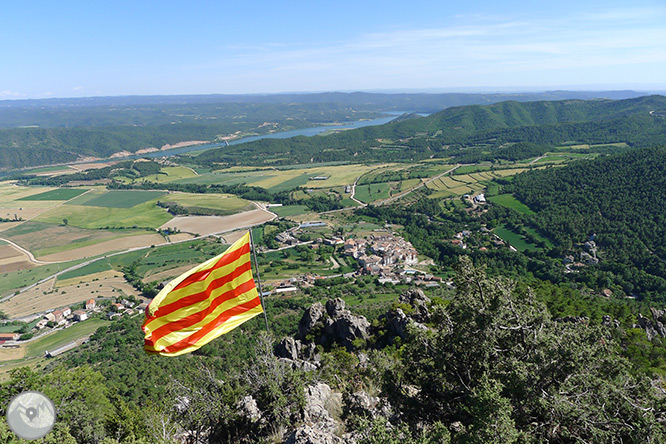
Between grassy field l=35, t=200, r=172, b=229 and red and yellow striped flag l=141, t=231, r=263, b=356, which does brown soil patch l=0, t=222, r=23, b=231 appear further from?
red and yellow striped flag l=141, t=231, r=263, b=356

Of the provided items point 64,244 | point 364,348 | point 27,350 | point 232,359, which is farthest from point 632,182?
point 64,244

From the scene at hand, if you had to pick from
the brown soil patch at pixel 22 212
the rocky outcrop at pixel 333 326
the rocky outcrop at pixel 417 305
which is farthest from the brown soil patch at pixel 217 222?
the rocky outcrop at pixel 417 305

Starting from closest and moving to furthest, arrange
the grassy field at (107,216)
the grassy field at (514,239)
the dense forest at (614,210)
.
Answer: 1. the dense forest at (614,210)
2. the grassy field at (514,239)
3. the grassy field at (107,216)

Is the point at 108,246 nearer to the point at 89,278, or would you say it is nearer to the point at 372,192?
the point at 89,278

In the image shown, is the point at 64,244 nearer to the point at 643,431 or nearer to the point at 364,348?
the point at 364,348

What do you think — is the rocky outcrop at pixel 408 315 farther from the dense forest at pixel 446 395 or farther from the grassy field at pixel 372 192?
the grassy field at pixel 372 192

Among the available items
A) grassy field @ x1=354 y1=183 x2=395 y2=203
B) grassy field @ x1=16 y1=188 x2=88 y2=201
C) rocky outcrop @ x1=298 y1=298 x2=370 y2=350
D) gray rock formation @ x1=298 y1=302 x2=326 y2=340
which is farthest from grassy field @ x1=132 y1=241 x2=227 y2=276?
grassy field @ x1=16 y1=188 x2=88 y2=201
